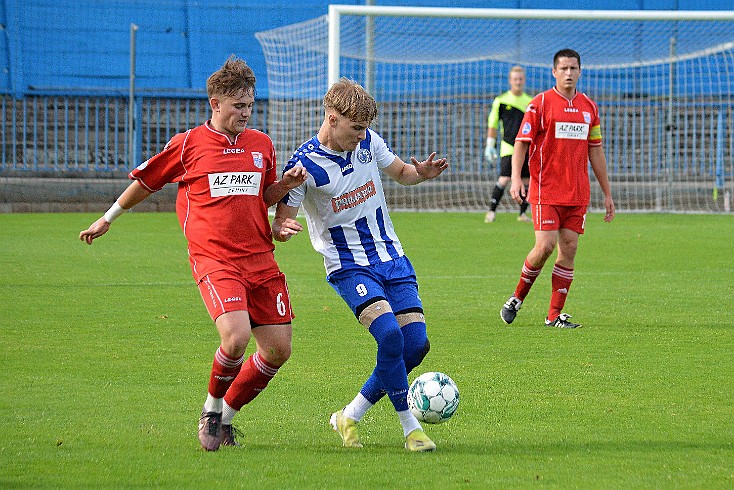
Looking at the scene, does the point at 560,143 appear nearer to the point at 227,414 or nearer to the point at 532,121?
the point at 532,121

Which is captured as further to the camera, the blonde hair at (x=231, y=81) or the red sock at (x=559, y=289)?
the red sock at (x=559, y=289)

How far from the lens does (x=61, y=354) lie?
678 cm

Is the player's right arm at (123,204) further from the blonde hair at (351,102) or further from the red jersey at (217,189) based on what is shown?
the blonde hair at (351,102)

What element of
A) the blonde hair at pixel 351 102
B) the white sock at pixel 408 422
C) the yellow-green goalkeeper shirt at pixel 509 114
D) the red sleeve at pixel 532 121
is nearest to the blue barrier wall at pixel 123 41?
the yellow-green goalkeeper shirt at pixel 509 114

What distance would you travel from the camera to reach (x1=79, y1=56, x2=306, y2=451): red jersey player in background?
4.77m

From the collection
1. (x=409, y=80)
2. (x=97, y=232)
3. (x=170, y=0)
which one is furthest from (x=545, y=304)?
(x=170, y=0)

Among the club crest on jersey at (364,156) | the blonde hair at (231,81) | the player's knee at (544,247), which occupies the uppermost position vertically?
the blonde hair at (231,81)

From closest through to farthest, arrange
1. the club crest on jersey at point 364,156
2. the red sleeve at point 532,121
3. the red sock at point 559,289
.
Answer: the club crest on jersey at point 364,156 < the red sock at point 559,289 < the red sleeve at point 532,121

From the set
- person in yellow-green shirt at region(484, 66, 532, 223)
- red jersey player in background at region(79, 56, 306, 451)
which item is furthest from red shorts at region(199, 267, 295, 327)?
person in yellow-green shirt at region(484, 66, 532, 223)

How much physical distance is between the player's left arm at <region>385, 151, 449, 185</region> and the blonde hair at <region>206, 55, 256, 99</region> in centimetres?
83

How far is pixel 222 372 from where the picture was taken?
4758mm

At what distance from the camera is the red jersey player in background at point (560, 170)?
832 centimetres

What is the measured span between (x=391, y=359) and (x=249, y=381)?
64 cm

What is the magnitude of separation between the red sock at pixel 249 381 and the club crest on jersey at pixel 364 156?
3.28 ft
